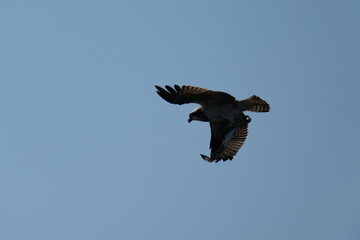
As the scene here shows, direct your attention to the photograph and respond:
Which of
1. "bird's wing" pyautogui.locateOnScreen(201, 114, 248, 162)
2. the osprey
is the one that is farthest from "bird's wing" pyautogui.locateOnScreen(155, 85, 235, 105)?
"bird's wing" pyautogui.locateOnScreen(201, 114, 248, 162)

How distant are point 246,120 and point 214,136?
1.31 m

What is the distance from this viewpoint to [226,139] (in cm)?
2002

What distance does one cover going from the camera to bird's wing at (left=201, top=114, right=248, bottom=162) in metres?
19.8

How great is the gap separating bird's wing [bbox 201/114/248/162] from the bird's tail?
741mm

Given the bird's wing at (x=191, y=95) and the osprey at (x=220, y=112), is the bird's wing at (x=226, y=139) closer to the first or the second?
the osprey at (x=220, y=112)

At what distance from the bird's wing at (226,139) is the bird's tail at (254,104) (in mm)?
741

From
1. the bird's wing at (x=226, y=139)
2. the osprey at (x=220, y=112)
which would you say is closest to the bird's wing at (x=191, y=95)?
the osprey at (x=220, y=112)

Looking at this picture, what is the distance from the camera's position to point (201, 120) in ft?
62.5

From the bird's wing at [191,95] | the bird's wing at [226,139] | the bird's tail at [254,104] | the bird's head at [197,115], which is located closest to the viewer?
the bird's wing at [191,95]

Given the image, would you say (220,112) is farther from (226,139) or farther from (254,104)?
(226,139)

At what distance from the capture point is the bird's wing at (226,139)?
19.8 m

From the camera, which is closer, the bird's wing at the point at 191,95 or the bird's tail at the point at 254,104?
the bird's wing at the point at 191,95

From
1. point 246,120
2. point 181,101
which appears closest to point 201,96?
point 181,101

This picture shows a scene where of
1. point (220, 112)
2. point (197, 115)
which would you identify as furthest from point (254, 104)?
point (197, 115)
